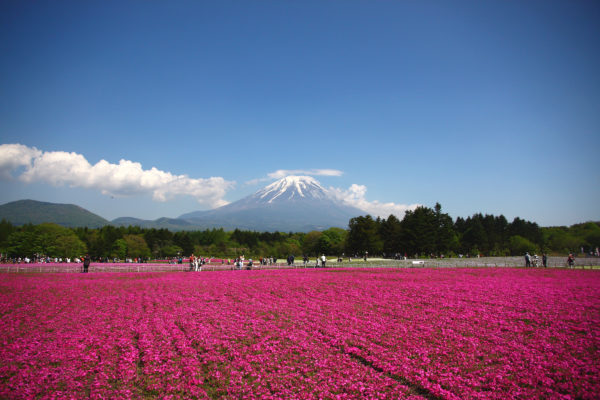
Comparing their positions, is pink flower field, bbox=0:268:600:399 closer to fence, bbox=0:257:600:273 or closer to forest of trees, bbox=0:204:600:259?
fence, bbox=0:257:600:273

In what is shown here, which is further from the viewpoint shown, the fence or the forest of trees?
the forest of trees

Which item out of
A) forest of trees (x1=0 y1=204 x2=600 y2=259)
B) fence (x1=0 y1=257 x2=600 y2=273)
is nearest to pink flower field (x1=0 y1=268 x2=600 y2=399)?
fence (x1=0 y1=257 x2=600 y2=273)

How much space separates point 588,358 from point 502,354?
2.31 metres

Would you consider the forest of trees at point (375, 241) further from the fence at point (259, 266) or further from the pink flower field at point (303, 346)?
the pink flower field at point (303, 346)

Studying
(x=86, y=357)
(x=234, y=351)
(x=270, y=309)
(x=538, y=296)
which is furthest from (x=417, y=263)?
(x=86, y=357)

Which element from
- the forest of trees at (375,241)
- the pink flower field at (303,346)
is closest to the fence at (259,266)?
the forest of trees at (375,241)

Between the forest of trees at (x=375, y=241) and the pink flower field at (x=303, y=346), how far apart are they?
1980 inches

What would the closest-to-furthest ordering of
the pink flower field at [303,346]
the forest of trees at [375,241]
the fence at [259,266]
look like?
1. the pink flower field at [303,346]
2. the fence at [259,266]
3. the forest of trees at [375,241]

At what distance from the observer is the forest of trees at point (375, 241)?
8056cm

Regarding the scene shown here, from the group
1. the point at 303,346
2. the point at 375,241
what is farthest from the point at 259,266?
the point at 375,241

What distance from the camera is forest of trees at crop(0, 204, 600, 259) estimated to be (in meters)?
80.6

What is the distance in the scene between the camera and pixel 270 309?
16.3 m

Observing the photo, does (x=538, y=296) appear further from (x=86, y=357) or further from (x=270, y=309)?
(x=86, y=357)

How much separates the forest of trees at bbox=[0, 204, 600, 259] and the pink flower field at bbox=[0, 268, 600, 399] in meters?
50.3
